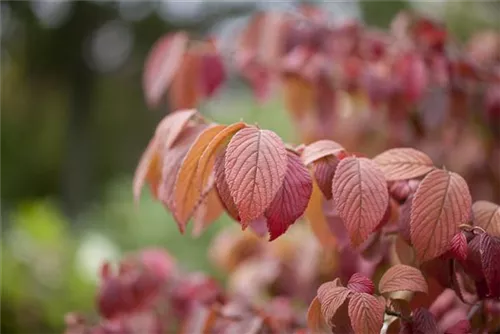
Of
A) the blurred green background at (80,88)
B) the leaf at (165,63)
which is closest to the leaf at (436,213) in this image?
the leaf at (165,63)

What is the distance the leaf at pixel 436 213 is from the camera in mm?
751

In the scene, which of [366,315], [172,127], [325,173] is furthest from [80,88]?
[366,315]

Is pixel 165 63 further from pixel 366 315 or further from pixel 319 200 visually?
pixel 366 315

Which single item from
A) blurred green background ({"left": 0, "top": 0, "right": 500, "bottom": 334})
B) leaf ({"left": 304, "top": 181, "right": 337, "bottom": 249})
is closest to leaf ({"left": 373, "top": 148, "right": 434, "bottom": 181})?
leaf ({"left": 304, "top": 181, "right": 337, "bottom": 249})

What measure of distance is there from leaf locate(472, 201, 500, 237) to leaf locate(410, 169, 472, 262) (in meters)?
0.07

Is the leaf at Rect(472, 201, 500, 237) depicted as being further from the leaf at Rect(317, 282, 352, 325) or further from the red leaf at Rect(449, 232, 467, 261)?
the leaf at Rect(317, 282, 352, 325)

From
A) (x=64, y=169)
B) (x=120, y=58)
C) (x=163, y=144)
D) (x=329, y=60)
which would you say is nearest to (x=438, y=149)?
(x=329, y=60)

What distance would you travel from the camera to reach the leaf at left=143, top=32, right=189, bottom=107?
1.29m

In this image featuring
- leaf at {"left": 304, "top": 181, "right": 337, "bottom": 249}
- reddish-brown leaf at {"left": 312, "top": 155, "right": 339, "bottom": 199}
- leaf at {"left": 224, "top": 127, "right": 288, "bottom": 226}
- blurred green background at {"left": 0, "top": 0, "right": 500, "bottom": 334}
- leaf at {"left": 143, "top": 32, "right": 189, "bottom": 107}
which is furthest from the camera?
blurred green background at {"left": 0, "top": 0, "right": 500, "bottom": 334}

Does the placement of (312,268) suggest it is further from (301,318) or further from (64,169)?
(64,169)

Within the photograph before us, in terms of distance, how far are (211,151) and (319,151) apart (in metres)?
0.13

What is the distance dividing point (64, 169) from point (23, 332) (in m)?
8.97

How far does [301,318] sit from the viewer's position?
1199 mm

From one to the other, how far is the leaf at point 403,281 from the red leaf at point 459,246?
0.05 metres
